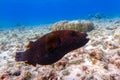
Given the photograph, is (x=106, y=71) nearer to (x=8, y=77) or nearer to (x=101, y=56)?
(x=101, y=56)

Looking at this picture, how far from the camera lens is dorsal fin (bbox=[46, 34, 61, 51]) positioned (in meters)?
4.73

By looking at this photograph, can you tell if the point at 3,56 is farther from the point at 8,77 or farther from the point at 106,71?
the point at 106,71

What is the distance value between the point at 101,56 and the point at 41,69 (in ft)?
5.85

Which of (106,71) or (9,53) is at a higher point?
(9,53)

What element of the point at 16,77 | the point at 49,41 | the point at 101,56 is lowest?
the point at 16,77

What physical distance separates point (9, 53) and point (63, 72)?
4.19m

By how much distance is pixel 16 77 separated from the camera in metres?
6.22

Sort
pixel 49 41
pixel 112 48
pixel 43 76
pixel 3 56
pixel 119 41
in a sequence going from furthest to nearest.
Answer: pixel 3 56
pixel 119 41
pixel 112 48
pixel 43 76
pixel 49 41

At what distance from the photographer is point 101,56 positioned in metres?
6.61

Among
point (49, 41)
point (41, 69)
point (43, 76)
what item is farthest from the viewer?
point (41, 69)

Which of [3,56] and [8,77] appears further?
[3,56]

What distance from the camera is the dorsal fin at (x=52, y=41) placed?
15.5 ft

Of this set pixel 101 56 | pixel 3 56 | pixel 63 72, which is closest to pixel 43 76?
pixel 63 72

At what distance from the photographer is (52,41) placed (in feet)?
15.6
